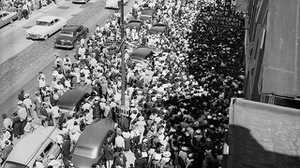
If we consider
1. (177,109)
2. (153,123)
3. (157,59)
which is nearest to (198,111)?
(177,109)

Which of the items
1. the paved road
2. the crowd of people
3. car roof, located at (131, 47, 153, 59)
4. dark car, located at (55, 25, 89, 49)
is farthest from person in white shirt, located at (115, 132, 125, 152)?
dark car, located at (55, 25, 89, 49)

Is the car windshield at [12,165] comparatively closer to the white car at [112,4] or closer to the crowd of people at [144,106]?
the crowd of people at [144,106]

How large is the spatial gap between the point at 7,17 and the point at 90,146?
1953cm

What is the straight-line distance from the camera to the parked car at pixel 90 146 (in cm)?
1487

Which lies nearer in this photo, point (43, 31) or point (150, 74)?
point (150, 74)

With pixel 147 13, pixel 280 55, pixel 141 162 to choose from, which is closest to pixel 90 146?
pixel 141 162

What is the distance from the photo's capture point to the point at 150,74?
870 inches

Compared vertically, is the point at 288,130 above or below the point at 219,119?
above

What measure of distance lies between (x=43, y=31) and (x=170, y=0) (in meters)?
11.4

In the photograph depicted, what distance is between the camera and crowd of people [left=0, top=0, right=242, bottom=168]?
15.4 meters

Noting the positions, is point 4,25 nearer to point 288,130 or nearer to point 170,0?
point 170,0

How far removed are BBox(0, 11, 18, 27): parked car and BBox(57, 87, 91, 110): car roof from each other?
14.5 m

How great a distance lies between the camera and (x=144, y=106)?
18266mm

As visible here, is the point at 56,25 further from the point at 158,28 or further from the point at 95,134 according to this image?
the point at 95,134
